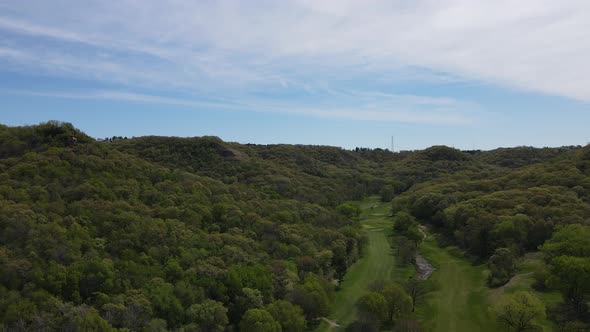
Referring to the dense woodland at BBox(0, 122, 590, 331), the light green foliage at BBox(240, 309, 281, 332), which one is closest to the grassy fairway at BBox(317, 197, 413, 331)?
→ the dense woodland at BBox(0, 122, 590, 331)

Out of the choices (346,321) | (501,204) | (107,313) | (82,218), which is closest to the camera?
(107,313)

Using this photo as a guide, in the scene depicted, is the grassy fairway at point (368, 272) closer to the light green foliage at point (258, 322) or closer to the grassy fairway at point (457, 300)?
the grassy fairway at point (457, 300)

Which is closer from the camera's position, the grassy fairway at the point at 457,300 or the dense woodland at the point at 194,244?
the dense woodland at the point at 194,244

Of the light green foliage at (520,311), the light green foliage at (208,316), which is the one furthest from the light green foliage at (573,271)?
the light green foliage at (208,316)

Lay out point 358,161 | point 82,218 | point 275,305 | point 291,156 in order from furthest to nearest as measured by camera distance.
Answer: point 358,161
point 291,156
point 82,218
point 275,305

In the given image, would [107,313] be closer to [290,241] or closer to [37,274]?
[37,274]

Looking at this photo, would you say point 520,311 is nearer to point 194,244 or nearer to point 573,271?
point 573,271

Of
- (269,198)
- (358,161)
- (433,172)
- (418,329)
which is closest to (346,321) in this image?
(418,329)

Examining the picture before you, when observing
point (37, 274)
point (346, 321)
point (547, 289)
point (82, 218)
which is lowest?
point (346, 321)
